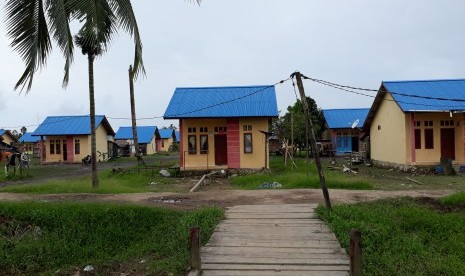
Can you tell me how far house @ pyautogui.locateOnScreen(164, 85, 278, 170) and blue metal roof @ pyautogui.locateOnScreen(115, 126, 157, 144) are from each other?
3155cm

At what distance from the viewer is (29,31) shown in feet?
21.2

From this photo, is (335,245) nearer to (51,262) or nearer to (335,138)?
(51,262)

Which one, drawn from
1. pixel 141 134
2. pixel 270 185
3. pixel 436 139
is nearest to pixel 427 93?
pixel 436 139

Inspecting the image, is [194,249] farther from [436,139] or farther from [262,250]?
[436,139]

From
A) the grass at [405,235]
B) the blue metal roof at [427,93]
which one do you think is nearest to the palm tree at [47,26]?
the grass at [405,235]

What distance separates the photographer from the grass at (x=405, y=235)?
6516 mm

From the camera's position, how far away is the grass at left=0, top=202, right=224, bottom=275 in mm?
7648

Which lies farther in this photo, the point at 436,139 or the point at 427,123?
the point at 427,123

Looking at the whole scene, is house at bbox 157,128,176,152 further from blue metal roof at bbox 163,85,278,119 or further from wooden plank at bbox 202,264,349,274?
wooden plank at bbox 202,264,349,274

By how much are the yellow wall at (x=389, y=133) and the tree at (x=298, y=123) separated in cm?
866

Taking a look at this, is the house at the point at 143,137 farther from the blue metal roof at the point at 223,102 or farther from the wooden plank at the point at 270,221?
the wooden plank at the point at 270,221

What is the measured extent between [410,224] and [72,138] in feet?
110

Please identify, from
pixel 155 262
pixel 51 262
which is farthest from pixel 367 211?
pixel 51 262

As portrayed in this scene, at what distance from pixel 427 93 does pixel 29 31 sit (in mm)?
21716
